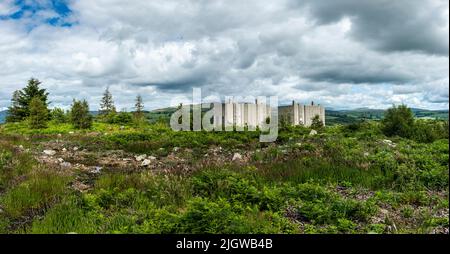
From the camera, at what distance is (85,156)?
1440 centimetres

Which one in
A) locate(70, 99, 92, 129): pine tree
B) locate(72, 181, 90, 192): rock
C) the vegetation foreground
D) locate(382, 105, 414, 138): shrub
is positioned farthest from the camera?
locate(70, 99, 92, 129): pine tree

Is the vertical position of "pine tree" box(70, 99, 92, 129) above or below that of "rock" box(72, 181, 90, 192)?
above

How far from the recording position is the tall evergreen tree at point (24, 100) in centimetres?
4816

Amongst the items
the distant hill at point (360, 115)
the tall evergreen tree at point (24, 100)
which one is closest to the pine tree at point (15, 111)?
the tall evergreen tree at point (24, 100)

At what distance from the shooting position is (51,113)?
4762 cm

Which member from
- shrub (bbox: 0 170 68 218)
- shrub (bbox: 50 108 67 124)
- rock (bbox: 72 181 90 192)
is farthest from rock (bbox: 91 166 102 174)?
shrub (bbox: 50 108 67 124)

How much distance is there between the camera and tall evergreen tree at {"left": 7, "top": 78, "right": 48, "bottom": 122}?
48.2 m

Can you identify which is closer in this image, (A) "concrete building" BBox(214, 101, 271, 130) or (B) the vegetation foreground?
(B) the vegetation foreground

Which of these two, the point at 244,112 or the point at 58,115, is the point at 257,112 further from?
the point at 58,115

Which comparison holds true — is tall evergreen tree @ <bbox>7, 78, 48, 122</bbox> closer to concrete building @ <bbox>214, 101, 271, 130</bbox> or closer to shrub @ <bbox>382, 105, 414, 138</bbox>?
concrete building @ <bbox>214, 101, 271, 130</bbox>

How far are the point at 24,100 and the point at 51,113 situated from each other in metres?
4.61
